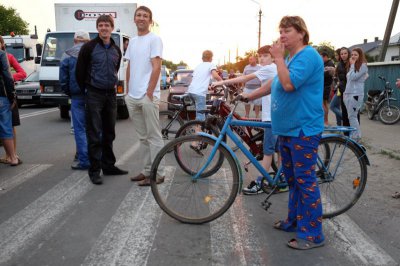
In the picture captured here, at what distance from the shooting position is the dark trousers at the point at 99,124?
529cm

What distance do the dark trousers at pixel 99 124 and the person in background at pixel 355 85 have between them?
4781mm

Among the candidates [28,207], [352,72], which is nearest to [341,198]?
[28,207]

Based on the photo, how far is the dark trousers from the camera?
5.29 m

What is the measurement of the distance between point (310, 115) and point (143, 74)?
2377 millimetres

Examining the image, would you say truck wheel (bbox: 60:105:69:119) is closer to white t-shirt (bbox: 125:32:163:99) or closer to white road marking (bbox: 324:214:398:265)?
white t-shirt (bbox: 125:32:163:99)

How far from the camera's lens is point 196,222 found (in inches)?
153

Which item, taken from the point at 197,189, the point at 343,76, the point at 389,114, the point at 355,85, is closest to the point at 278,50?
the point at 197,189

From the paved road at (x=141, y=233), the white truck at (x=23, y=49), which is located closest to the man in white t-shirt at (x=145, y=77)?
the paved road at (x=141, y=233)

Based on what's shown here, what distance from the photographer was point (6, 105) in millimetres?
6160

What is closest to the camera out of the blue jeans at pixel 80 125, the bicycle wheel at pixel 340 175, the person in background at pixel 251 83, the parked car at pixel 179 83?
the bicycle wheel at pixel 340 175

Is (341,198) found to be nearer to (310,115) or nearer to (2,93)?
(310,115)

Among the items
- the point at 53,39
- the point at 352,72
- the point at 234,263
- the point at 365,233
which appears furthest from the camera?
the point at 53,39

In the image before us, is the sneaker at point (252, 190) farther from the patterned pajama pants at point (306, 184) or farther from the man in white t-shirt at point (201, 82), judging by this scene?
the man in white t-shirt at point (201, 82)

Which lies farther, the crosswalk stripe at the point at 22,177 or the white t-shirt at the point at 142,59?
the crosswalk stripe at the point at 22,177
